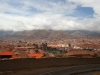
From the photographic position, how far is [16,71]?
2758 cm

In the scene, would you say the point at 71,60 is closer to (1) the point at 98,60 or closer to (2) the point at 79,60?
(2) the point at 79,60

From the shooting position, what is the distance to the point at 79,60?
34.9m

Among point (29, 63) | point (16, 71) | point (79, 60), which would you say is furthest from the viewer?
point (79, 60)

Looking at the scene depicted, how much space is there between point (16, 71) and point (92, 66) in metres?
13.5

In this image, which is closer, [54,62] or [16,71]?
[16,71]

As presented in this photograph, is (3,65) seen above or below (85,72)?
above

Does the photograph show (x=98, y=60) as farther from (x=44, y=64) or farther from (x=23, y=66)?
(x=23, y=66)

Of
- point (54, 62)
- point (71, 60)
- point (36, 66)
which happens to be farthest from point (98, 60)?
point (36, 66)

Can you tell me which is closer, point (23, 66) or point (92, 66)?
point (23, 66)

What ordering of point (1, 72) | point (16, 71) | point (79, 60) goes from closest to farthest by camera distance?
point (1, 72)
point (16, 71)
point (79, 60)

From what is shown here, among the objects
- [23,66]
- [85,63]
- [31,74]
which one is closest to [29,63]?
[23,66]

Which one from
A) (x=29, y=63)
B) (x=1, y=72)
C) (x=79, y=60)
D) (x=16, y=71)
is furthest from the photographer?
(x=79, y=60)

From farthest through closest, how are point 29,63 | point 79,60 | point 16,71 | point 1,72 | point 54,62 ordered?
point 79,60 → point 54,62 → point 29,63 → point 16,71 → point 1,72

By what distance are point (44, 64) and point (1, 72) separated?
25.9 feet
